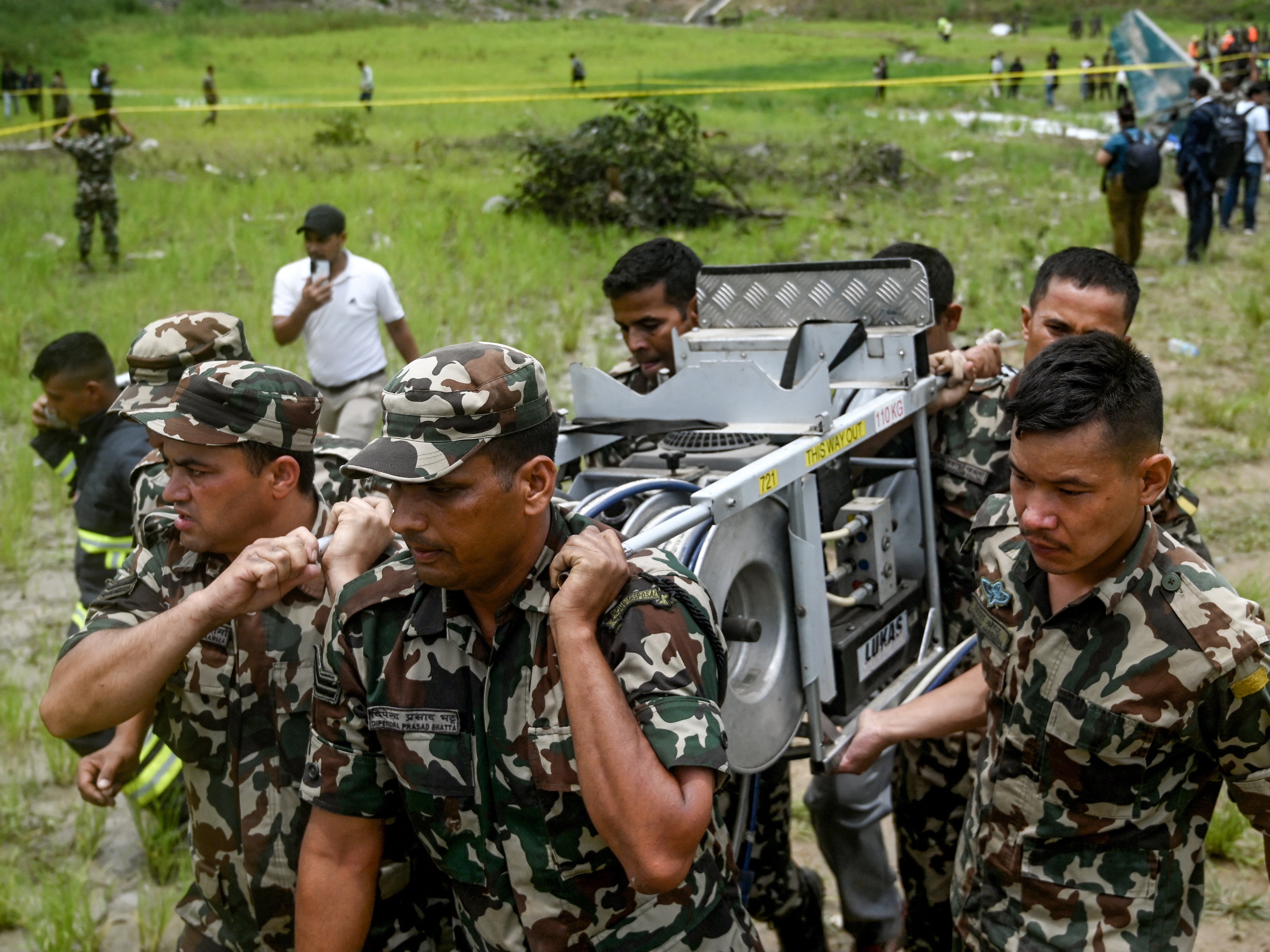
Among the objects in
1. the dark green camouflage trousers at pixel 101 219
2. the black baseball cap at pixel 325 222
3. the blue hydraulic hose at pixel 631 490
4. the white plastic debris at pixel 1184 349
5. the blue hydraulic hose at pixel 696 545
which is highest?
the dark green camouflage trousers at pixel 101 219

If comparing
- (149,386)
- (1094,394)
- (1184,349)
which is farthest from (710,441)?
(1184,349)

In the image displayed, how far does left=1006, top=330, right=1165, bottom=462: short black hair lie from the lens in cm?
213

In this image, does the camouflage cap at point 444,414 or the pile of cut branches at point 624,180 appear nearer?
the camouflage cap at point 444,414

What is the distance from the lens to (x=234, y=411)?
97.7 inches

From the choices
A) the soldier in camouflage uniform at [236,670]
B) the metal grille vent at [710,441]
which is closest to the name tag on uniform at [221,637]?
the soldier in camouflage uniform at [236,670]

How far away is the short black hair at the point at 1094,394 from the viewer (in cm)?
213

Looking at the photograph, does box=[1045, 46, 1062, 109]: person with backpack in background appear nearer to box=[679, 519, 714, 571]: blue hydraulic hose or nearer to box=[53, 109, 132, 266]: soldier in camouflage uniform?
box=[53, 109, 132, 266]: soldier in camouflage uniform

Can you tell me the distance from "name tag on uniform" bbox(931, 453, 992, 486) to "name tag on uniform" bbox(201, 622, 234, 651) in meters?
2.08

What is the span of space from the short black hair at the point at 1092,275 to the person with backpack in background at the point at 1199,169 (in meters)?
11.7

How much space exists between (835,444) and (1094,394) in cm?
90

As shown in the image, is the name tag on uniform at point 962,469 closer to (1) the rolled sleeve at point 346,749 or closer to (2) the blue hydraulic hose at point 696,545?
(2) the blue hydraulic hose at point 696,545

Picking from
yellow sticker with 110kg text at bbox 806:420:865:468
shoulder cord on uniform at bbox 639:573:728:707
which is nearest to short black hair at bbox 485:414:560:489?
shoulder cord on uniform at bbox 639:573:728:707

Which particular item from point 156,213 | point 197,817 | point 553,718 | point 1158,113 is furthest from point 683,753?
point 1158,113

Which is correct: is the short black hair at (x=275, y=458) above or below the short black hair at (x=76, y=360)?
below
